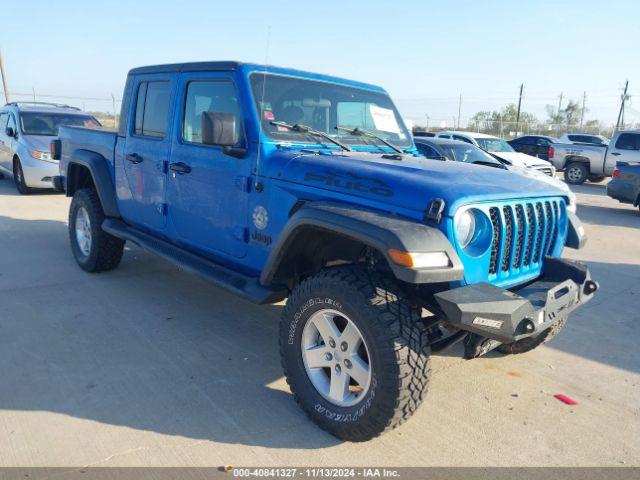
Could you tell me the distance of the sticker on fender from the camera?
2.43m

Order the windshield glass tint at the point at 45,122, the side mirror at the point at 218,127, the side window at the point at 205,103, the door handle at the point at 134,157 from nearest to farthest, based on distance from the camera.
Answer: the side mirror at the point at 218,127, the side window at the point at 205,103, the door handle at the point at 134,157, the windshield glass tint at the point at 45,122

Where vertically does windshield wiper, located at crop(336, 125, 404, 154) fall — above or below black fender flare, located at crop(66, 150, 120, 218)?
above

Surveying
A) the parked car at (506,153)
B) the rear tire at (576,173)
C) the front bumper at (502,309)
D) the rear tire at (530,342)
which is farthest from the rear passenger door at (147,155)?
the rear tire at (576,173)

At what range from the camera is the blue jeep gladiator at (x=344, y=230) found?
8.47 ft

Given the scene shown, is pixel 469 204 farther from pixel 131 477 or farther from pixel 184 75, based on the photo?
pixel 184 75

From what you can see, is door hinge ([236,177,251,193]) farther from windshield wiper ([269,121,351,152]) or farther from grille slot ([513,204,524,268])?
grille slot ([513,204,524,268])

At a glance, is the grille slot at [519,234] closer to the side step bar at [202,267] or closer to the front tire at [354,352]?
the front tire at [354,352]

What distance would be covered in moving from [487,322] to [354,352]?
2.38 feet

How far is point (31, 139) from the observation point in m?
10.3

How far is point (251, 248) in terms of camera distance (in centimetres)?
357

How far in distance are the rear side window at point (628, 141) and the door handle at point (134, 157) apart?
1499 cm

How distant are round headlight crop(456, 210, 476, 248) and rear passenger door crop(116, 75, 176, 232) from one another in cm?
260

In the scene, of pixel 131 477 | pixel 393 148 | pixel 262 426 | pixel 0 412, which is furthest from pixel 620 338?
pixel 0 412

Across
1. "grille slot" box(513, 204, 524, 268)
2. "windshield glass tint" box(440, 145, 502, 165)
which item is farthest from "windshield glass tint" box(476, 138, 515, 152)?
"grille slot" box(513, 204, 524, 268)
